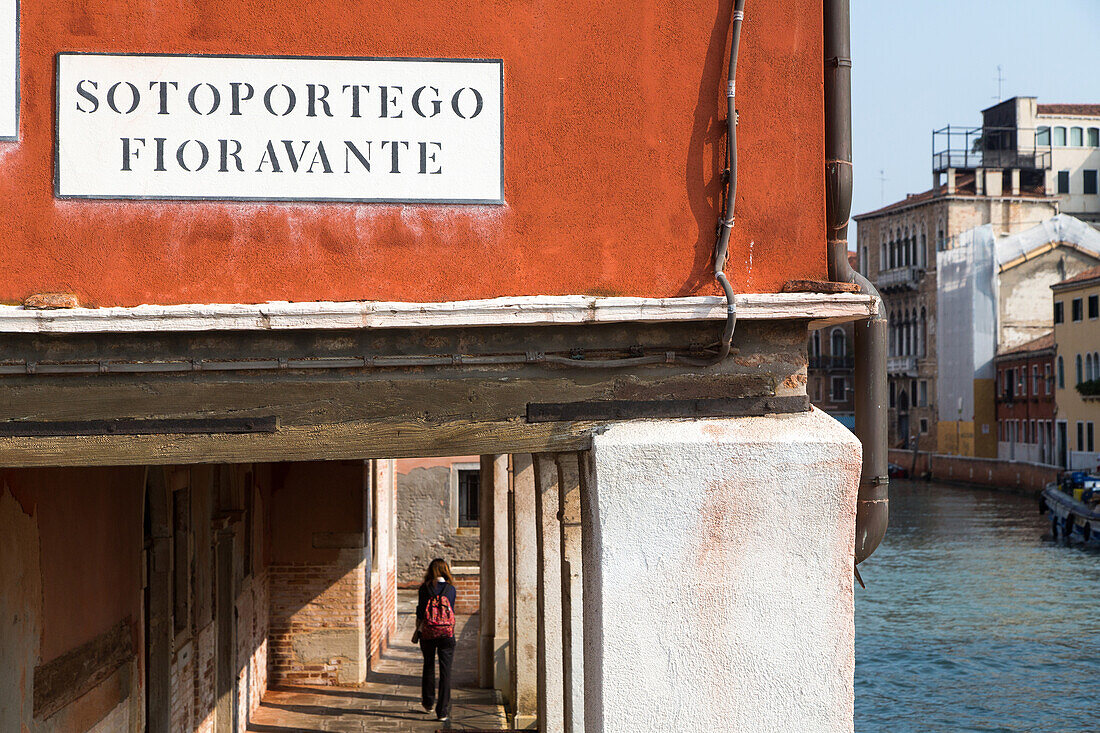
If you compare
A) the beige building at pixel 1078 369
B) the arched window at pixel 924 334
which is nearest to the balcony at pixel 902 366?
the arched window at pixel 924 334

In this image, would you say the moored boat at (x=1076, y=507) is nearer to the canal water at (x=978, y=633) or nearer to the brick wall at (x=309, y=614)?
the canal water at (x=978, y=633)

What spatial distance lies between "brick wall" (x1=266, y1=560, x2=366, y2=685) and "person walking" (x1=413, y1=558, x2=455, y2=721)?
3.49 feet

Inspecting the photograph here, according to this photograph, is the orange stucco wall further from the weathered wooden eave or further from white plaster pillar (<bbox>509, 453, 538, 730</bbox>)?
white plaster pillar (<bbox>509, 453, 538, 730</bbox>)

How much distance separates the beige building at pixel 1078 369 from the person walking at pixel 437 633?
34.0 meters

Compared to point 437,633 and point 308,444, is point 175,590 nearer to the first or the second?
point 437,633

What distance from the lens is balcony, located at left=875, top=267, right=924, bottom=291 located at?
5781cm

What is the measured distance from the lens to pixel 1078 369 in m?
42.2

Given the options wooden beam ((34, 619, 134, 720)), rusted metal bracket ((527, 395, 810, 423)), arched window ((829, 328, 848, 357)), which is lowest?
wooden beam ((34, 619, 134, 720))

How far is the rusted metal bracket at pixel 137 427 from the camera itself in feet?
12.0

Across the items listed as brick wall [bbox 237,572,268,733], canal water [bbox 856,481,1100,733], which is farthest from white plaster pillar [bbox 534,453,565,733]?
→ canal water [bbox 856,481,1100,733]

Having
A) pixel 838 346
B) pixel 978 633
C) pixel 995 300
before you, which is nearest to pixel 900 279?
pixel 995 300

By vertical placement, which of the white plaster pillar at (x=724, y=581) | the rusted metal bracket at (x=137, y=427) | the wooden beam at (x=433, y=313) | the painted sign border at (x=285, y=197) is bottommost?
the white plaster pillar at (x=724, y=581)

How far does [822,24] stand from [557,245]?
1.09 m

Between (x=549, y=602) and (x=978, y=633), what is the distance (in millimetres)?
14683
